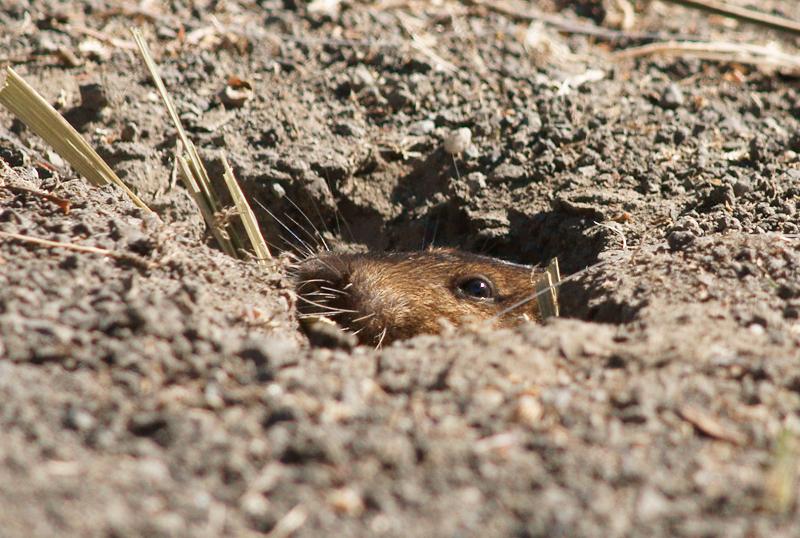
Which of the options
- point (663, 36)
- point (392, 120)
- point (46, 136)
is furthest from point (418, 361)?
point (663, 36)

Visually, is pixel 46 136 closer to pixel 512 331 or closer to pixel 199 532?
pixel 512 331

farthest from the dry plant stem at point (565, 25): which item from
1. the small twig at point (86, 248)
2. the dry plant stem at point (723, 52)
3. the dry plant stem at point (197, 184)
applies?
the small twig at point (86, 248)

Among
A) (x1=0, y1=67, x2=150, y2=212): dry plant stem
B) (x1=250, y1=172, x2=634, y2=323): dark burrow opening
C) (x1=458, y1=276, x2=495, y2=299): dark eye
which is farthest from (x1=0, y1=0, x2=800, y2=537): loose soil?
(x1=458, y1=276, x2=495, y2=299): dark eye

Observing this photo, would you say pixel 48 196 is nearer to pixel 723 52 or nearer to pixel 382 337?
pixel 382 337

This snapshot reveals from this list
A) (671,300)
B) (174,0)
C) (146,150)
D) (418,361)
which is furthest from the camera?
(174,0)

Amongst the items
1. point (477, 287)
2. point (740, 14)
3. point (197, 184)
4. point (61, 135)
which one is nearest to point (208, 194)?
point (197, 184)

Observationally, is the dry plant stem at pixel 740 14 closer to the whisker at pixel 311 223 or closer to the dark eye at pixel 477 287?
the dark eye at pixel 477 287
